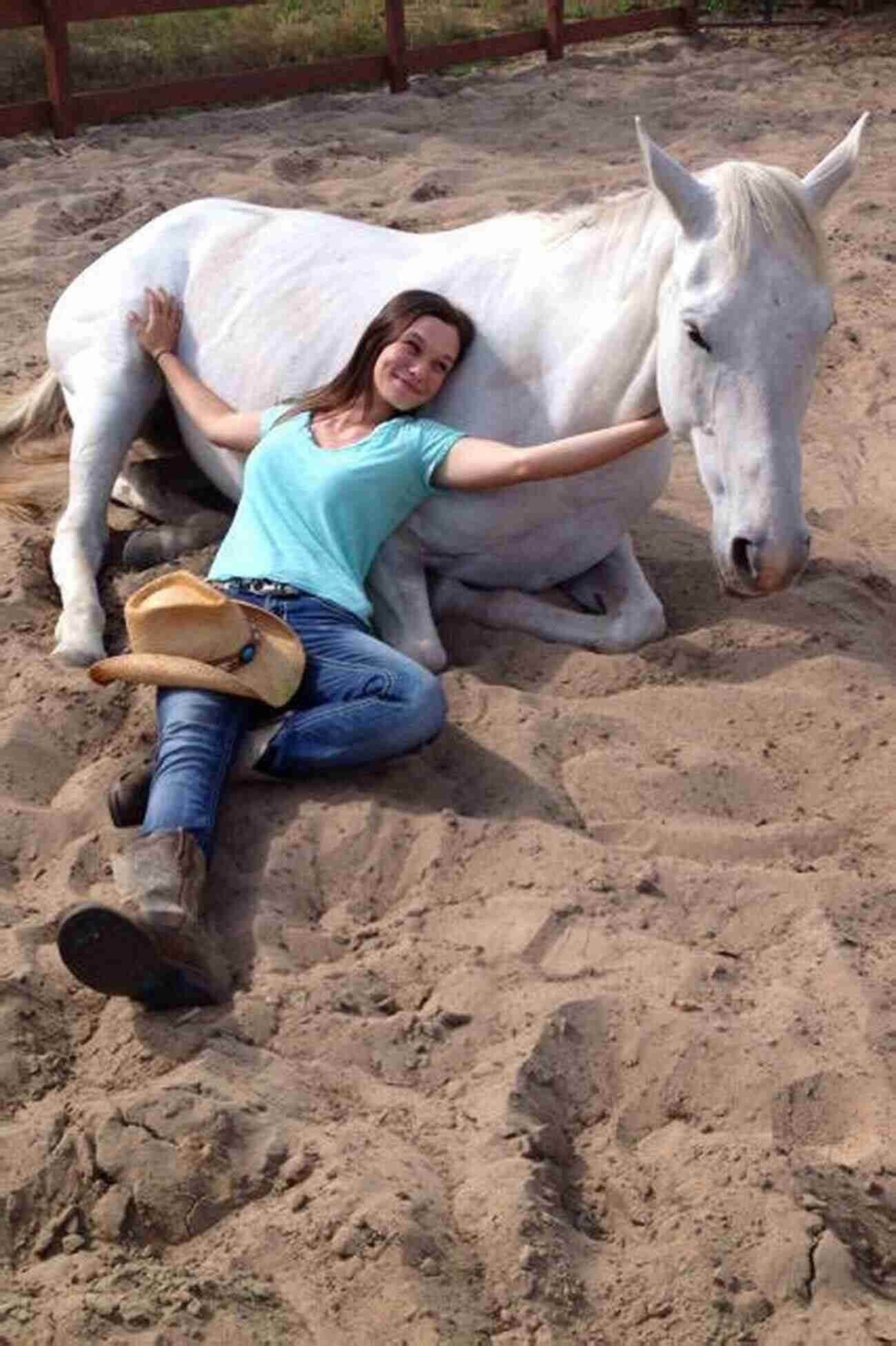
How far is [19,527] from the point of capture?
4.80 meters

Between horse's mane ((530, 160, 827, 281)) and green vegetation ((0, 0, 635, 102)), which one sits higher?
horse's mane ((530, 160, 827, 281))

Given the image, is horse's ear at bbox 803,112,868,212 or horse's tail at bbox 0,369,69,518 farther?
horse's tail at bbox 0,369,69,518

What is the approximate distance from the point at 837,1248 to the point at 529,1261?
407mm

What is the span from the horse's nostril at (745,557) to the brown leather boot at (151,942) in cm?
123

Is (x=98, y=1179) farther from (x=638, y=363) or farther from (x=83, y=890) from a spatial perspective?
(x=638, y=363)

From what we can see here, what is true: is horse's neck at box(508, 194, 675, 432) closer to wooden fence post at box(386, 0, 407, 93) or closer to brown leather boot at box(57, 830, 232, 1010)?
brown leather boot at box(57, 830, 232, 1010)

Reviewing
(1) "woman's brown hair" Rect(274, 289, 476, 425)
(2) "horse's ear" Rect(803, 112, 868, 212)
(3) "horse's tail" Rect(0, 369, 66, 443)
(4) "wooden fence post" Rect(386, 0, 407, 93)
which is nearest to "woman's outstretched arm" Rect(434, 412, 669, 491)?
(1) "woman's brown hair" Rect(274, 289, 476, 425)

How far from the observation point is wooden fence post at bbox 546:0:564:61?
11523 mm

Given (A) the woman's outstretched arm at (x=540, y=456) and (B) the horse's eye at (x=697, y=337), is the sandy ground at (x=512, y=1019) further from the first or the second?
(B) the horse's eye at (x=697, y=337)

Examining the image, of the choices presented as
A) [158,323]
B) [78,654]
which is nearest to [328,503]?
[78,654]

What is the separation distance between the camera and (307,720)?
11.3ft

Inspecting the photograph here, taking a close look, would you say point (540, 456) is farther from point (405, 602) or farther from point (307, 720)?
point (307, 720)

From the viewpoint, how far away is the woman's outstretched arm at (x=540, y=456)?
12.2 ft

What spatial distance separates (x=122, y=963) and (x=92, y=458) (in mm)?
2230
